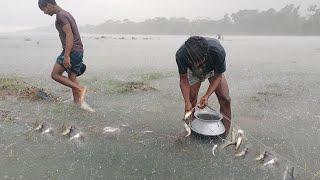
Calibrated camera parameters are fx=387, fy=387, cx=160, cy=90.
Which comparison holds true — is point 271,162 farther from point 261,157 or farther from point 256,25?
point 256,25

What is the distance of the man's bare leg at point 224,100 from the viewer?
7223 mm

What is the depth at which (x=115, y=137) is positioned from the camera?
729cm

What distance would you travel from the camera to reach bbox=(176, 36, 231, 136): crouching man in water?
584cm

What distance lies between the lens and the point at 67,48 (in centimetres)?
883

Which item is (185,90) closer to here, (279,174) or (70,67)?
(279,174)

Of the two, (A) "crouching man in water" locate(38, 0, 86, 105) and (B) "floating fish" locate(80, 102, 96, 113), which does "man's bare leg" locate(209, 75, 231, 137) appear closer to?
(B) "floating fish" locate(80, 102, 96, 113)

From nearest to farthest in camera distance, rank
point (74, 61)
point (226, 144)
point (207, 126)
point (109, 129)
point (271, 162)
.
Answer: point (271, 162)
point (226, 144)
point (207, 126)
point (109, 129)
point (74, 61)

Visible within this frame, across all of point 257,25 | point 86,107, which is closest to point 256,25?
point 257,25

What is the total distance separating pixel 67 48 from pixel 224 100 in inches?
150

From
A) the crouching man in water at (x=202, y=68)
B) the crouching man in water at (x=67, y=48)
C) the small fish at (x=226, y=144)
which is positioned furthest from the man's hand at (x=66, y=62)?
the small fish at (x=226, y=144)

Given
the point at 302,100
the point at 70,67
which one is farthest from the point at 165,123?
the point at 302,100

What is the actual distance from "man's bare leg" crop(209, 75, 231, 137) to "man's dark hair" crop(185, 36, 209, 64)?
149cm

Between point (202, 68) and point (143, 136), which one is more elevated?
point (202, 68)

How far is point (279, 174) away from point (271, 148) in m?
1.23
